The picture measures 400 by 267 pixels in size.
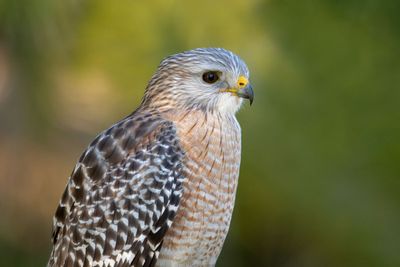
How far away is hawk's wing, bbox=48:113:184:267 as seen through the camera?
6090mm

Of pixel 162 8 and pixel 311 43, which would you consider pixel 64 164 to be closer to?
pixel 162 8

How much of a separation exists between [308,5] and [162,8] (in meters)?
1.54

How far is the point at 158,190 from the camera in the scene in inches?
241

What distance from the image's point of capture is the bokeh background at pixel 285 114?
9.91 metres

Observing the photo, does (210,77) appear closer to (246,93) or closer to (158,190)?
(246,93)

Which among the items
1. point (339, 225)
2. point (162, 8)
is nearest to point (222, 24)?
point (162, 8)

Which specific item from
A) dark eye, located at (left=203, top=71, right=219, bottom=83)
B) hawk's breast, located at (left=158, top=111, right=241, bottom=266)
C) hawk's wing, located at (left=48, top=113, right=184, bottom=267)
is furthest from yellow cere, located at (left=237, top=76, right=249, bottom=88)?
hawk's wing, located at (left=48, top=113, right=184, bottom=267)

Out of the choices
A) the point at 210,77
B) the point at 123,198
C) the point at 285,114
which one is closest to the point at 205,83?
the point at 210,77

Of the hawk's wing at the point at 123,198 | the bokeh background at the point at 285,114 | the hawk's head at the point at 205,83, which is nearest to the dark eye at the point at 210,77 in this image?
the hawk's head at the point at 205,83

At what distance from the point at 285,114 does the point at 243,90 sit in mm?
3647

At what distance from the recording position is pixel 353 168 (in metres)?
9.95

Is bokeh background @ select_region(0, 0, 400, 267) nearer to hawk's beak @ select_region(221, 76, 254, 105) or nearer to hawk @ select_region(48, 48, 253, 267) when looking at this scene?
hawk's beak @ select_region(221, 76, 254, 105)

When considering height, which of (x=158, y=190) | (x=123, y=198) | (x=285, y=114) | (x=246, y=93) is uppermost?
→ (x=246, y=93)

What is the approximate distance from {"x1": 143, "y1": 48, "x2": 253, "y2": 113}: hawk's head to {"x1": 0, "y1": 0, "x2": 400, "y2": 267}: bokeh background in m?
3.24
